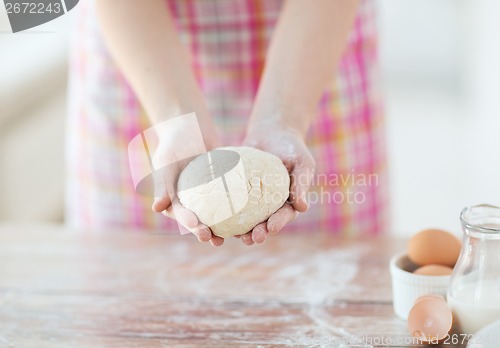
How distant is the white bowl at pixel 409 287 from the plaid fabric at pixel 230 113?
34cm

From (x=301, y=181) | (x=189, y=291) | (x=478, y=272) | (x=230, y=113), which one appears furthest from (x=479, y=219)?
(x=230, y=113)

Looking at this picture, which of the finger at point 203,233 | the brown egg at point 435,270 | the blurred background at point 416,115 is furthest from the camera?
the blurred background at point 416,115

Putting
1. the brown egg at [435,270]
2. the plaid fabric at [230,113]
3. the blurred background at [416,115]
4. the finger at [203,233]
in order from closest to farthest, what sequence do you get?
the finger at [203,233], the brown egg at [435,270], the plaid fabric at [230,113], the blurred background at [416,115]

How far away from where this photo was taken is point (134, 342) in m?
0.94

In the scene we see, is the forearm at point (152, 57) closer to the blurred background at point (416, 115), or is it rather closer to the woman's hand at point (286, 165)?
the woman's hand at point (286, 165)

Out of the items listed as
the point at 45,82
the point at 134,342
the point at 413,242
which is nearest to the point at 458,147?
the point at 45,82

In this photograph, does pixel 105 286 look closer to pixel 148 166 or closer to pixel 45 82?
pixel 148 166

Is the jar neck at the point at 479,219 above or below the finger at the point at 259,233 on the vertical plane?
below

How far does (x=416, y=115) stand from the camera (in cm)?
347

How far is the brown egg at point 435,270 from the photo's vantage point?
0.94 metres

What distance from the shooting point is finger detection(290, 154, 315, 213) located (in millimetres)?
874

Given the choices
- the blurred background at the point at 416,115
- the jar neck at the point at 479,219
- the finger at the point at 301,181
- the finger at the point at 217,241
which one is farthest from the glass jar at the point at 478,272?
the blurred background at the point at 416,115

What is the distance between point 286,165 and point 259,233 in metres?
0.13

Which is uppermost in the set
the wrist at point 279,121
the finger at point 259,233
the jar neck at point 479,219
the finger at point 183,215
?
the wrist at point 279,121
